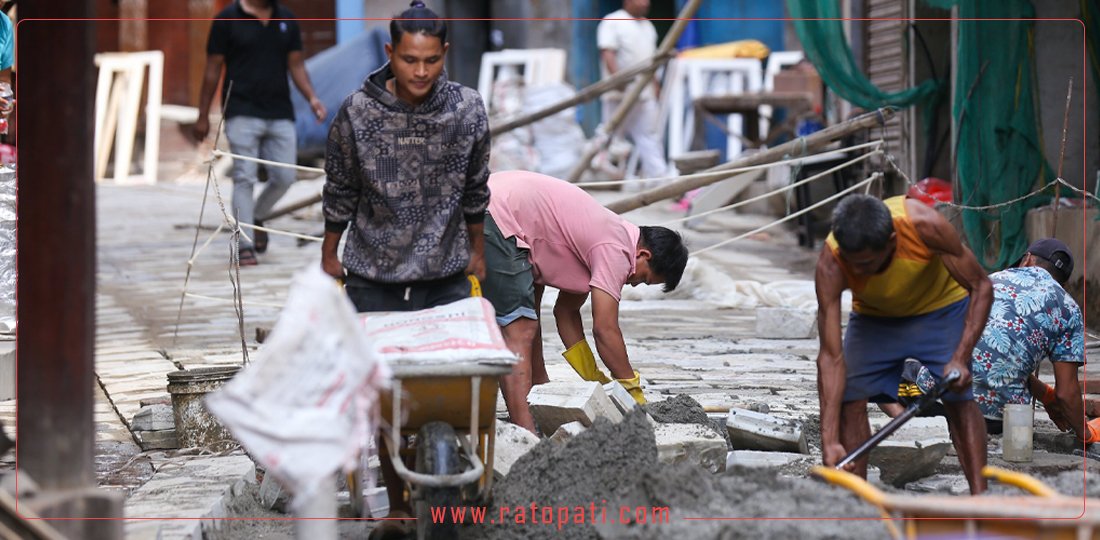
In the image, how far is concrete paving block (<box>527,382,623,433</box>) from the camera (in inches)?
201

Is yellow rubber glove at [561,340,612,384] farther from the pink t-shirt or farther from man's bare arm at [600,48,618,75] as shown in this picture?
man's bare arm at [600,48,618,75]

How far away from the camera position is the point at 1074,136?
897 centimetres

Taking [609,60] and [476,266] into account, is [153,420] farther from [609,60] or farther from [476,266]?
[609,60]

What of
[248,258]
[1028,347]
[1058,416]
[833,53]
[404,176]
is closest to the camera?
[404,176]

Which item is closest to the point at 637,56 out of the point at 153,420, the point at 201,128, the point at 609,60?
the point at 609,60

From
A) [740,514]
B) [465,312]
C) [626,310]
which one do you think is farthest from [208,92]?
[740,514]

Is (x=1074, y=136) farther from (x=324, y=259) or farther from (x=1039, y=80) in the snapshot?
(x=324, y=259)

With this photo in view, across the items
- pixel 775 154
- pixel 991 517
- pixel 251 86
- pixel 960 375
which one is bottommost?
pixel 960 375

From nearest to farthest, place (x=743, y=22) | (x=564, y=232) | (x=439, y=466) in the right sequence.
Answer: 1. (x=439, y=466)
2. (x=564, y=232)
3. (x=743, y=22)

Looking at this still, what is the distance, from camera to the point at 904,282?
4727 millimetres

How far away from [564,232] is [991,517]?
2.81m

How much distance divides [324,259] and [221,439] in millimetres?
1259

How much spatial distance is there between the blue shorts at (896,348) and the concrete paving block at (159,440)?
8.88 ft

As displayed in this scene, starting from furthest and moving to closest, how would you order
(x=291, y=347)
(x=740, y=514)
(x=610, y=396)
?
(x=610, y=396), (x=740, y=514), (x=291, y=347)
